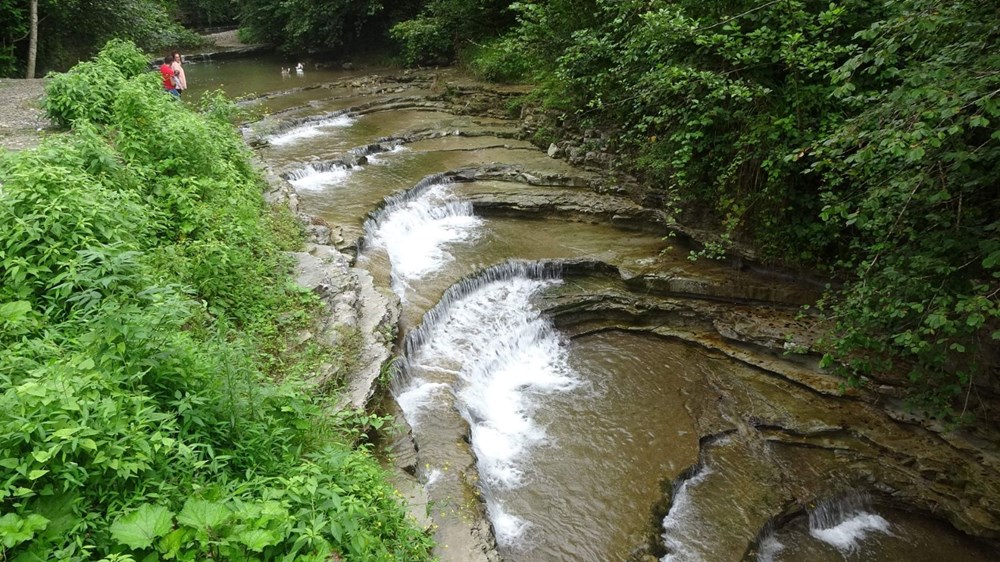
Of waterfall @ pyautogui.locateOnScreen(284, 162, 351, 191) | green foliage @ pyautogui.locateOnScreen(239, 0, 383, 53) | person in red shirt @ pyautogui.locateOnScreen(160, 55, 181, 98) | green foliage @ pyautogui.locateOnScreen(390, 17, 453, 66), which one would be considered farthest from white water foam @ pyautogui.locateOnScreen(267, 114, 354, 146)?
green foliage @ pyautogui.locateOnScreen(239, 0, 383, 53)

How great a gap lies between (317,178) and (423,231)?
9.27ft

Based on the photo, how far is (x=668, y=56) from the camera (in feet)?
28.0

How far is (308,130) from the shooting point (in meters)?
15.7

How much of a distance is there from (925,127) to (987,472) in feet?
14.4

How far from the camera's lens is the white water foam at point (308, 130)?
14.6 m

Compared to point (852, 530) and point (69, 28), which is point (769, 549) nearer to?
point (852, 530)

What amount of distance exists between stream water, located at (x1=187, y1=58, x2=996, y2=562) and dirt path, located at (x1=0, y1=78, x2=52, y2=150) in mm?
4006

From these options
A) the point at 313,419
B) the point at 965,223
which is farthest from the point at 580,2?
the point at 313,419

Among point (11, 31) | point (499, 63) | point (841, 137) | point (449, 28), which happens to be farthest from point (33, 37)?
point (841, 137)

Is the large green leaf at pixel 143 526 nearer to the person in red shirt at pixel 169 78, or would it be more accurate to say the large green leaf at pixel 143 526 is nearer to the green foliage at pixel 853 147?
the green foliage at pixel 853 147

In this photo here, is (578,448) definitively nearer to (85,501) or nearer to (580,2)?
(85,501)

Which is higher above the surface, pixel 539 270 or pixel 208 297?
pixel 208 297

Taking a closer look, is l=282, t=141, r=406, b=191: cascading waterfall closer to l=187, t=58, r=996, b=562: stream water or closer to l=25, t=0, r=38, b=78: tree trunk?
l=187, t=58, r=996, b=562: stream water

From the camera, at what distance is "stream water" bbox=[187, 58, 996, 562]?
6.12m
